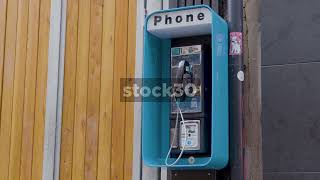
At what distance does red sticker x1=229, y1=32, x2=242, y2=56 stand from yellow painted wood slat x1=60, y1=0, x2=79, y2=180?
1568mm

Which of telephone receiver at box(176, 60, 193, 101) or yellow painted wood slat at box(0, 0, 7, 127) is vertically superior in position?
yellow painted wood slat at box(0, 0, 7, 127)

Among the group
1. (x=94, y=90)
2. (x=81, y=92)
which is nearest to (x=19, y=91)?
(x=81, y=92)

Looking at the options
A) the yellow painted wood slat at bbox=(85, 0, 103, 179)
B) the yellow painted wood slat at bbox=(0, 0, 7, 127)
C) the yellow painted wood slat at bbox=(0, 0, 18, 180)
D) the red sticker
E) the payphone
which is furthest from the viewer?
the yellow painted wood slat at bbox=(0, 0, 7, 127)

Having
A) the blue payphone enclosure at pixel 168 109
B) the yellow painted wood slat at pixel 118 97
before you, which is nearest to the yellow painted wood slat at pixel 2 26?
the yellow painted wood slat at pixel 118 97

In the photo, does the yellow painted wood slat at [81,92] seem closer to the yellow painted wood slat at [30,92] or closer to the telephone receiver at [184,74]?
the yellow painted wood slat at [30,92]

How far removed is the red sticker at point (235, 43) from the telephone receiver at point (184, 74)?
0.34m

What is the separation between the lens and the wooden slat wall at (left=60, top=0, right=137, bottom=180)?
4293mm

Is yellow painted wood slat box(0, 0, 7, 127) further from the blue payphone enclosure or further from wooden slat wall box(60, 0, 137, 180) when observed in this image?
the blue payphone enclosure

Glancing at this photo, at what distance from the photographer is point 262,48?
4316 mm

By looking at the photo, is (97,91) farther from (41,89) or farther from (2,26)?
(2,26)

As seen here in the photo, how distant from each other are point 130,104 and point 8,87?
1151 millimetres

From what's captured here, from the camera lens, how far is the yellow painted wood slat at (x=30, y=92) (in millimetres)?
4582

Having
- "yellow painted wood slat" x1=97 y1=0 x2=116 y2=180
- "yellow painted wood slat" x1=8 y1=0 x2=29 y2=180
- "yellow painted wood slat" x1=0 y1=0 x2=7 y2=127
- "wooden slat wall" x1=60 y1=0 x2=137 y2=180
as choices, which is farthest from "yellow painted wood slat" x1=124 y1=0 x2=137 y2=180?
"yellow painted wood slat" x1=0 y1=0 x2=7 y2=127

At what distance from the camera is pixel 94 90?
446 centimetres
